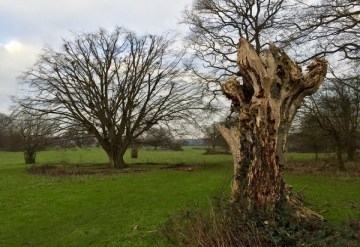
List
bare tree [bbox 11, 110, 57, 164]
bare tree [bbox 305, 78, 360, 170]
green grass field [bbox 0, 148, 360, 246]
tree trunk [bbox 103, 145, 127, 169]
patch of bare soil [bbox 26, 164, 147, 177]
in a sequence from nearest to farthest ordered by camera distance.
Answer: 1. green grass field [bbox 0, 148, 360, 246]
2. bare tree [bbox 305, 78, 360, 170]
3. patch of bare soil [bbox 26, 164, 147, 177]
4. bare tree [bbox 11, 110, 57, 164]
5. tree trunk [bbox 103, 145, 127, 169]

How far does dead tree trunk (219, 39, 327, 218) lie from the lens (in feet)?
25.6

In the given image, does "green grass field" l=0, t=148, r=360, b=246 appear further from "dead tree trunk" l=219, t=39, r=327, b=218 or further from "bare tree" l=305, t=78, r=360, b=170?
"bare tree" l=305, t=78, r=360, b=170

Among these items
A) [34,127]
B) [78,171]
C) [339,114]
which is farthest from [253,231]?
[34,127]

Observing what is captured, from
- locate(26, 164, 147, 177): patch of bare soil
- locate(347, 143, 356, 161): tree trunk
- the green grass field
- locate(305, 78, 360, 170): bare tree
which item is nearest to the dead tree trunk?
the green grass field

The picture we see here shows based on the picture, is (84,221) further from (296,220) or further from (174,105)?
(174,105)

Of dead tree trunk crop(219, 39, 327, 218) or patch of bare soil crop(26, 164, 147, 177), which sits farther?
patch of bare soil crop(26, 164, 147, 177)

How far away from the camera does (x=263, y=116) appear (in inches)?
319

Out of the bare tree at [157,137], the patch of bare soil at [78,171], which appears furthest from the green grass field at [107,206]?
the bare tree at [157,137]

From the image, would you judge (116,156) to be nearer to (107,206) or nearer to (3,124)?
(107,206)

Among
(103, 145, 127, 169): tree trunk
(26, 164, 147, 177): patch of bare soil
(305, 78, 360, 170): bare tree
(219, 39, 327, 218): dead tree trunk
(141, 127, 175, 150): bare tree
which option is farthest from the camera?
(141, 127, 175, 150): bare tree

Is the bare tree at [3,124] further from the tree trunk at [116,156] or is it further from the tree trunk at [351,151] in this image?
the tree trunk at [351,151]

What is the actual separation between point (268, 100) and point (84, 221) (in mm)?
6673

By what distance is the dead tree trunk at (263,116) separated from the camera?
25.6 feet

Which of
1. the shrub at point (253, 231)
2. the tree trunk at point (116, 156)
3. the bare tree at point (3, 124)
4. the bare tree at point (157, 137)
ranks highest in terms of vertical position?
the bare tree at point (3, 124)
